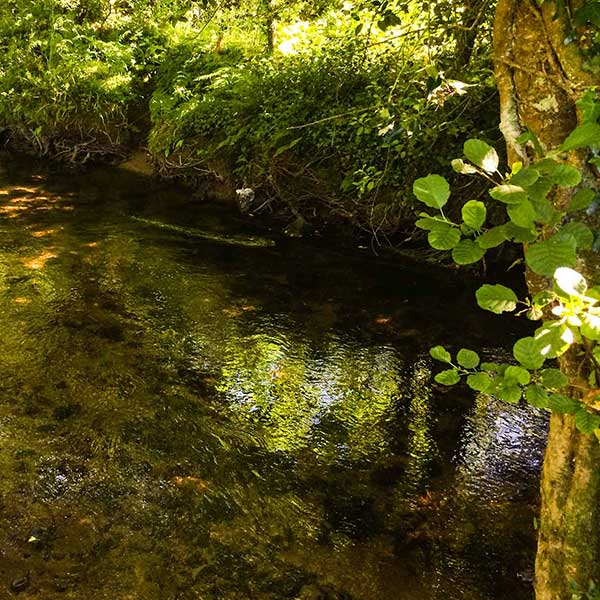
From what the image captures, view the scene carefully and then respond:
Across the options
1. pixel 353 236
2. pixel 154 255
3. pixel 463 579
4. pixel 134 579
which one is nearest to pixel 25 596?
pixel 134 579

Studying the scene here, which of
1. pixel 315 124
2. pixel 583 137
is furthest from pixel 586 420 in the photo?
pixel 315 124

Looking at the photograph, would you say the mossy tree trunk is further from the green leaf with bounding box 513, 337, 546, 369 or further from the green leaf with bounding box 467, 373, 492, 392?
the green leaf with bounding box 513, 337, 546, 369

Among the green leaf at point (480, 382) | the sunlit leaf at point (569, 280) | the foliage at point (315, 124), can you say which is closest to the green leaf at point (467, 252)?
the sunlit leaf at point (569, 280)

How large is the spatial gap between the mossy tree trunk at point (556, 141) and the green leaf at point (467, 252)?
67 cm

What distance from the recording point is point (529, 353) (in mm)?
1147

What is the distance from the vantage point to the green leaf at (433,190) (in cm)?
111

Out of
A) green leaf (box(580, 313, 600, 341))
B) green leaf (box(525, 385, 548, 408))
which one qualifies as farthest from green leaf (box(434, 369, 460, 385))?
green leaf (box(580, 313, 600, 341))

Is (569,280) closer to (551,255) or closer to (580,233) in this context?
(551,255)

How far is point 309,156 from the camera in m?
7.78

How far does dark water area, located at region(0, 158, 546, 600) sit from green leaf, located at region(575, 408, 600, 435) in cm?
191

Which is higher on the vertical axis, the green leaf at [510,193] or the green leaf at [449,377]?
the green leaf at [510,193]

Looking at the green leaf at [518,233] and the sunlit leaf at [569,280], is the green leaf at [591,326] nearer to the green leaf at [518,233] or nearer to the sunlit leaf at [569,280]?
the sunlit leaf at [569,280]

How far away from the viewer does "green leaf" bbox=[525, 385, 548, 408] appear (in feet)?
4.35

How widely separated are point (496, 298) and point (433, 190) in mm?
289
